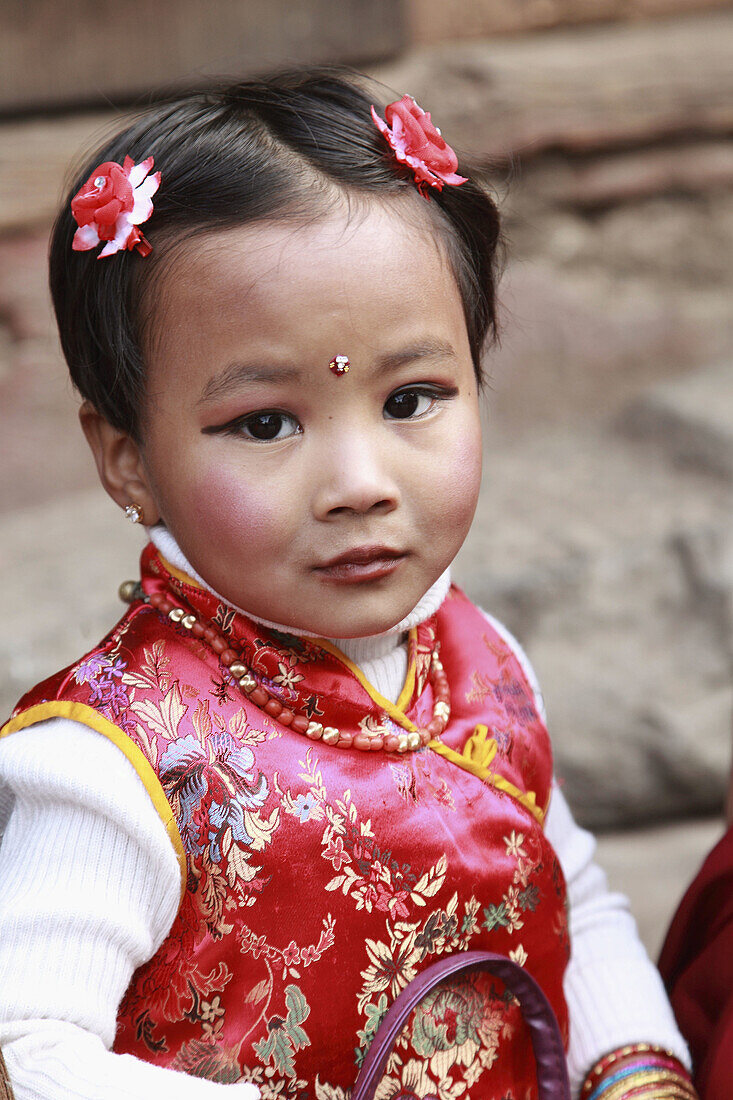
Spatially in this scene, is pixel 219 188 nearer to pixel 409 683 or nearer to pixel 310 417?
pixel 310 417

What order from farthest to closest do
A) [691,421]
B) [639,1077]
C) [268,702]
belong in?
[691,421]
[639,1077]
[268,702]

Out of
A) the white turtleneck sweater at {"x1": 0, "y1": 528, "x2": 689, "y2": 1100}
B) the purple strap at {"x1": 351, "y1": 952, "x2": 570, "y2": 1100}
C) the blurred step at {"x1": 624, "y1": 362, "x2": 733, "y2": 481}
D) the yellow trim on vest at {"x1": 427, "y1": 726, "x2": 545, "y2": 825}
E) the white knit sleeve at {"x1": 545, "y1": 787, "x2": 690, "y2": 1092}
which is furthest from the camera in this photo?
the blurred step at {"x1": 624, "y1": 362, "x2": 733, "y2": 481}

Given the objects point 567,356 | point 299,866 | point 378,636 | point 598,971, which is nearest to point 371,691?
point 378,636

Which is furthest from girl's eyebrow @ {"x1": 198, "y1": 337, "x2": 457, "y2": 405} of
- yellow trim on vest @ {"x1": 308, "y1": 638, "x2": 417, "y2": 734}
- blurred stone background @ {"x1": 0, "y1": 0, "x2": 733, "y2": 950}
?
blurred stone background @ {"x1": 0, "y1": 0, "x2": 733, "y2": 950}

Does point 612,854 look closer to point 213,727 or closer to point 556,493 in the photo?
point 556,493

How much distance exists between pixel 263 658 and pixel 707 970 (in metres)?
0.59

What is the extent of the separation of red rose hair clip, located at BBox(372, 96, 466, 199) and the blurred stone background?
0.93 m

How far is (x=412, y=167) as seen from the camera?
935 millimetres

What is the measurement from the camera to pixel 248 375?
0.85m

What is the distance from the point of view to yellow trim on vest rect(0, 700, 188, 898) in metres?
0.87

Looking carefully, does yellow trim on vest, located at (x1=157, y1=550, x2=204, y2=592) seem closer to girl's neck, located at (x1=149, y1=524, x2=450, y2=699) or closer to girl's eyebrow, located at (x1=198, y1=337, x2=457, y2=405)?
girl's neck, located at (x1=149, y1=524, x2=450, y2=699)

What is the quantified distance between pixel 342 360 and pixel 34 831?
15.9 inches

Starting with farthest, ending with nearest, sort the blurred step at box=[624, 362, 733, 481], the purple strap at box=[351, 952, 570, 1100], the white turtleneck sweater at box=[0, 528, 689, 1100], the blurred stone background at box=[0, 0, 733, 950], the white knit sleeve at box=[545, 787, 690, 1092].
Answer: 1. the blurred step at box=[624, 362, 733, 481]
2. the blurred stone background at box=[0, 0, 733, 950]
3. the white knit sleeve at box=[545, 787, 690, 1092]
4. the purple strap at box=[351, 952, 570, 1100]
5. the white turtleneck sweater at box=[0, 528, 689, 1100]

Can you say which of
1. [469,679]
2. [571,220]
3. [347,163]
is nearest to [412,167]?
[347,163]
